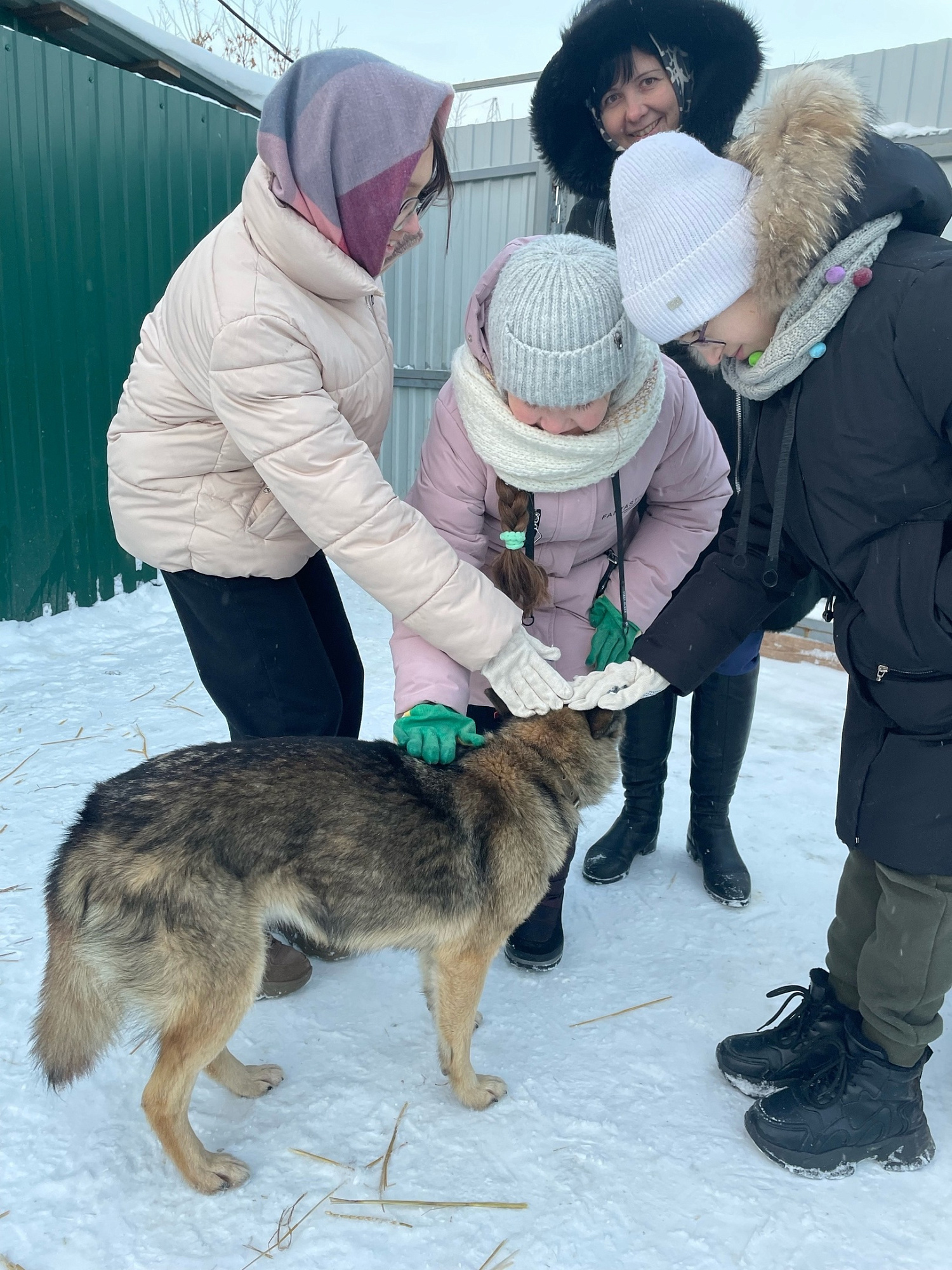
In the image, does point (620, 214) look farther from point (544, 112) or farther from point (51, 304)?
point (51, 304)

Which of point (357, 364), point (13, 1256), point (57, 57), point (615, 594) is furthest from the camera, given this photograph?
point (57, 57)

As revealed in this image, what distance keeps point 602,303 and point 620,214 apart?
0.71 feet

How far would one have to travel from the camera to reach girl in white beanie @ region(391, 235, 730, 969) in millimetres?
2037

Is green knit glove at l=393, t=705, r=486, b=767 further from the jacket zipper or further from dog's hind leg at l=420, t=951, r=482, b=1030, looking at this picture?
the jacket zipper

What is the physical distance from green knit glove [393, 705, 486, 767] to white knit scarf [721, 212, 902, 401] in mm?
1091

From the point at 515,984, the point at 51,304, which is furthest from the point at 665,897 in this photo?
the point at 51,304

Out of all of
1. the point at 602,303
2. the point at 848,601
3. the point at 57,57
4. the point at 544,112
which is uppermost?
the point at 57,57

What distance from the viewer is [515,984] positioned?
2.73m

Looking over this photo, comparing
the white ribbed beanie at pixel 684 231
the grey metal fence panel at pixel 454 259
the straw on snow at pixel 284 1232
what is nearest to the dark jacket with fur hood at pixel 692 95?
the white ribbed beanie at pixel 684 231

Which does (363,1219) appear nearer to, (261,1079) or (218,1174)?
(218,1174)

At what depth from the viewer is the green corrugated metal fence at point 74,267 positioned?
507cm

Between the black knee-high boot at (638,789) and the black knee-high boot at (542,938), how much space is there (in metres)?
0.52

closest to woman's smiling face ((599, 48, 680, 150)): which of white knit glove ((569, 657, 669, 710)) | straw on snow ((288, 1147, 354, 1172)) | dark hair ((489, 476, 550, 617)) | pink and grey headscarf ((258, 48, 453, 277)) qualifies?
pink and grey headscarf ((258, 48, 453, 277))

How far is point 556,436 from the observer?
218cm
